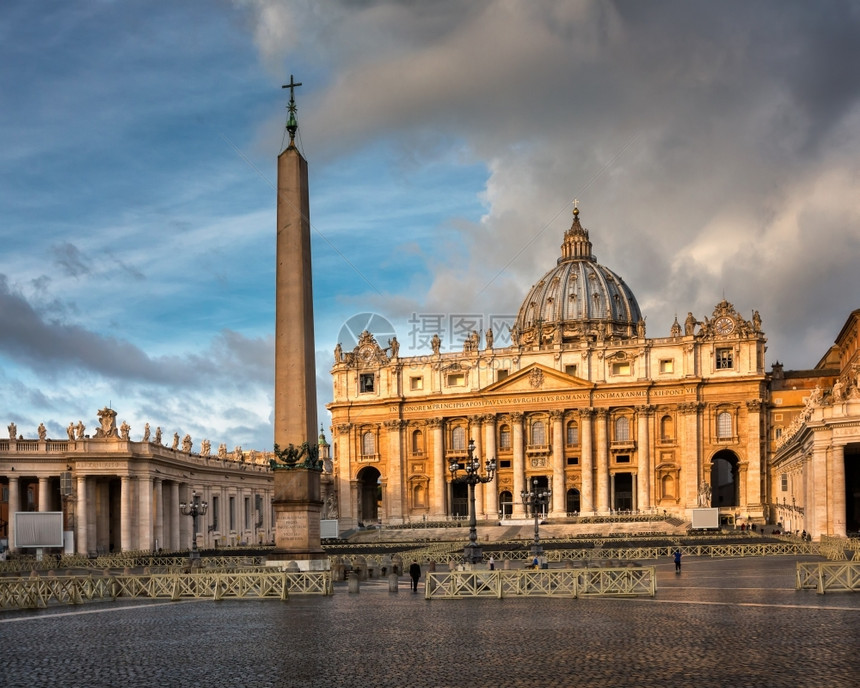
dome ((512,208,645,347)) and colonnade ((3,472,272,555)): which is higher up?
dome ((512,208,645,347))

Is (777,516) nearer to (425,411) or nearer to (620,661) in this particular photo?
(425,411)

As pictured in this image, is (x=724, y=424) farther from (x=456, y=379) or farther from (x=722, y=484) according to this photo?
(x=722, y=484)

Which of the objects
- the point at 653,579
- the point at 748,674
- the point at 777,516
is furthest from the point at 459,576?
the point at 777,516

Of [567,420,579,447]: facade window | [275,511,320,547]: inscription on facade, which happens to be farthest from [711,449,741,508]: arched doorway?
[275,511,320,547]: inscription on facade

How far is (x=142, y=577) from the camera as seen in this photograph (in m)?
29.0

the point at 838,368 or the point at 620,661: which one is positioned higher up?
the point at 838,368

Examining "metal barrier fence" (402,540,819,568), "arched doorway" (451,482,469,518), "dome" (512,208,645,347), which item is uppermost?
"dome" (512,208,645,347)

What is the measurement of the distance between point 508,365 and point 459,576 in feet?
232

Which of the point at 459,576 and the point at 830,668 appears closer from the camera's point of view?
the point at 830,668

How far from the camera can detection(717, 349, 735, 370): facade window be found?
297 feet

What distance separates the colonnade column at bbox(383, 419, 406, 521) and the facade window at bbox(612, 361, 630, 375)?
794 inches

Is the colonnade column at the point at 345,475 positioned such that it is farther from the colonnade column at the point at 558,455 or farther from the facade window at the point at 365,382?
the colonnade column at the point at 558,455

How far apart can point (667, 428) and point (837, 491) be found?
4425 centimetres

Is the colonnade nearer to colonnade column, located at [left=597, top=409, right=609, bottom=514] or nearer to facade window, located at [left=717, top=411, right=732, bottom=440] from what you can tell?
colonnade column, located at [left=597, top=409, right=609, bottom=514]
